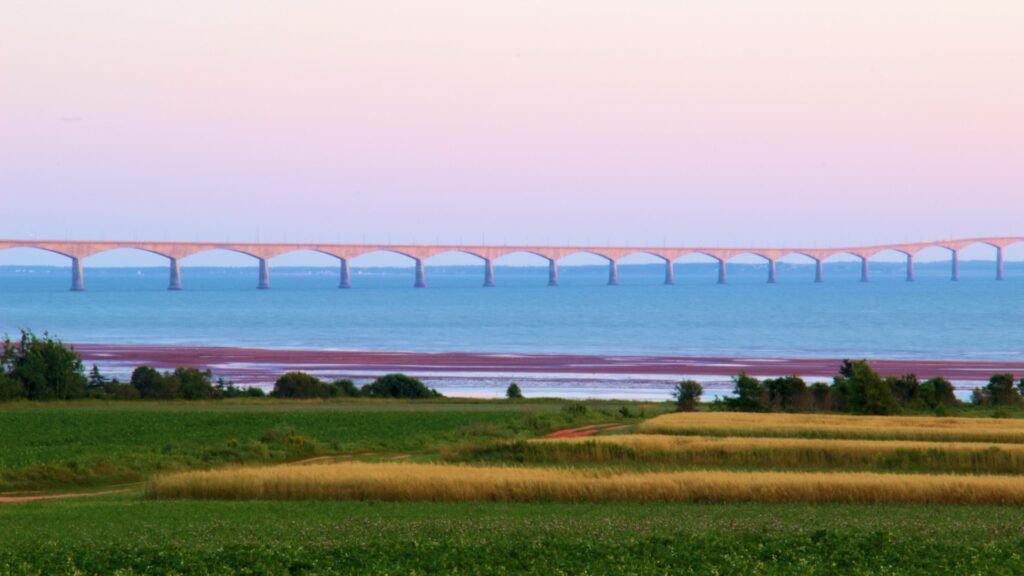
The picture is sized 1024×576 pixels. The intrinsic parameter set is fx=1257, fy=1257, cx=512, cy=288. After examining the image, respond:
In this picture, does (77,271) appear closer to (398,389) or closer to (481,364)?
(481,364)

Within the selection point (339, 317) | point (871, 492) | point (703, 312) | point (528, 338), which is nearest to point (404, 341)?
point (528, 338)

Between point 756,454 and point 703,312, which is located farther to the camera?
point 703,312

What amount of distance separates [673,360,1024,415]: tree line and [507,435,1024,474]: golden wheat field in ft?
38.3

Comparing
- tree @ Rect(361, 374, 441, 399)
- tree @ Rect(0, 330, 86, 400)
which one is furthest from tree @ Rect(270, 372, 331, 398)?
tree @ Rect(0, 330, 86, 400)

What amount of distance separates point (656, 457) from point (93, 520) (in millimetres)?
14104

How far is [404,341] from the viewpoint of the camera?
9806 cm

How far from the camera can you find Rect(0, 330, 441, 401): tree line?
174 feet

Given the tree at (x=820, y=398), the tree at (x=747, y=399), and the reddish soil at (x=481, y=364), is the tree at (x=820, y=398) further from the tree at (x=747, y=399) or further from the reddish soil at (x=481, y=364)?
the reddish soil at (x=481, y=364)

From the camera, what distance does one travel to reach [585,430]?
129 feet

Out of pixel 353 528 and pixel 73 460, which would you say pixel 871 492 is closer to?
pixel 353 528

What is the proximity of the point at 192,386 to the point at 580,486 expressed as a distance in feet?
107

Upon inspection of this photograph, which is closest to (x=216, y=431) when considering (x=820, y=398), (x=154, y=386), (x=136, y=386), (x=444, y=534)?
(x=154, y=386)

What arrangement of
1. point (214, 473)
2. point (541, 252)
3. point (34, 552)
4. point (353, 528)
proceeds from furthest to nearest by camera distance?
1. point (541, 252)
2. point (214, 473)
3. point (353, 528)
4. point (34, 552)

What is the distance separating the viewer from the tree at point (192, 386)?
53.8 meters
